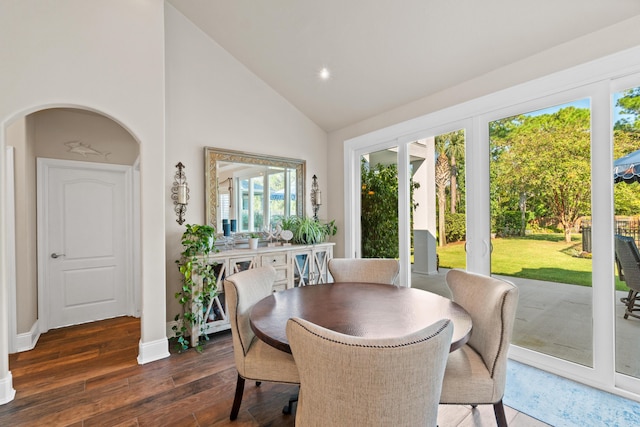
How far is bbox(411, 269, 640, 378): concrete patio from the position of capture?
213cm

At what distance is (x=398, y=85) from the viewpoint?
3230 mm

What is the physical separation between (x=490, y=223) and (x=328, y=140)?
2696 mm

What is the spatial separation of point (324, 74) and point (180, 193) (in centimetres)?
217

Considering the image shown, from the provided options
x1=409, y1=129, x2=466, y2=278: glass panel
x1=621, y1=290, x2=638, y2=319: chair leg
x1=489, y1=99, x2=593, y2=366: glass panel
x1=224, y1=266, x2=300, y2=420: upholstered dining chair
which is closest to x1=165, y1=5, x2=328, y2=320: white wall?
x1=224, y1=266, x2=300, y2=420: upholstered dining chair

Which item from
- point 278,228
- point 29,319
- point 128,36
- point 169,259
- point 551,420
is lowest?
point 551,420

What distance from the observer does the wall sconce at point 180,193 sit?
10.5 ft

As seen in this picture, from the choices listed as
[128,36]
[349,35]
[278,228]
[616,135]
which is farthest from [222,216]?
[616,135]

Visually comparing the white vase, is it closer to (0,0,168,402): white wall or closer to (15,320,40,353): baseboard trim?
(0,0,168,402): white wall

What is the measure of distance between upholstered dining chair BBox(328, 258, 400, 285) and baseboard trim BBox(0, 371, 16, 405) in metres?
2.56

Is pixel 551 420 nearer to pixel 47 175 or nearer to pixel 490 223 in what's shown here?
pixel 490 223

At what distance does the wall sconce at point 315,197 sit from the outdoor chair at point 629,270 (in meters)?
3.19

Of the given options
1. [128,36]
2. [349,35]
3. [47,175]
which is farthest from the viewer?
[47,175]

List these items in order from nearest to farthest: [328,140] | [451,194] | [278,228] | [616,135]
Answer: [616,135], [451,194], [278,228], [328,140]

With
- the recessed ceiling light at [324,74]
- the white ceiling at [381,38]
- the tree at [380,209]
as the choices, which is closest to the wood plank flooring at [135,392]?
the tree at [380,209]
